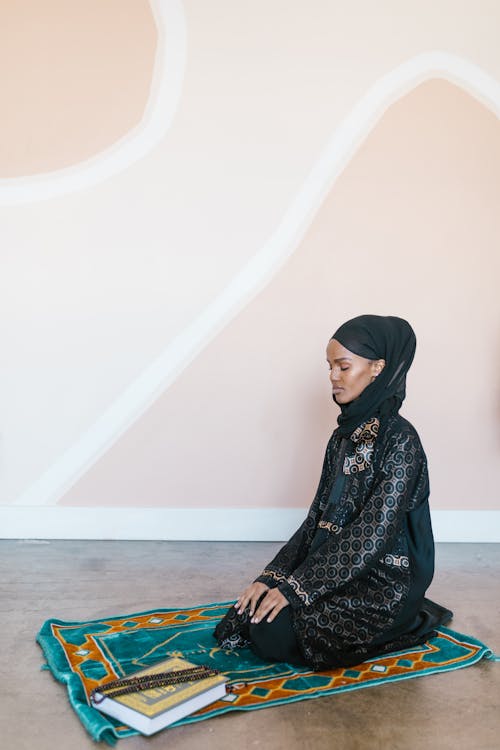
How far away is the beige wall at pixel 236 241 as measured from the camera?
3637 millimetres

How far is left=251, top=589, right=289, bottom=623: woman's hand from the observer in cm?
200

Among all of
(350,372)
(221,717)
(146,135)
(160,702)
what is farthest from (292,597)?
(146,135)

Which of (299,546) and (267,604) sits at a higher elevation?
(299,546)

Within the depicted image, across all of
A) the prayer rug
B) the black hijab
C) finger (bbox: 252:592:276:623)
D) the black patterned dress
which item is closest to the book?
the prayer rug

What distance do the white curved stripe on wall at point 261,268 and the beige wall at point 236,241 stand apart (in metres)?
0.01

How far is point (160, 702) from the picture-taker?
1690 millimetres

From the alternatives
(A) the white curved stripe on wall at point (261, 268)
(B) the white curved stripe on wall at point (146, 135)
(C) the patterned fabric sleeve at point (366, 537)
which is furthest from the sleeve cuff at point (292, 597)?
(B) the white curved stripe on wall at point (146, 135)

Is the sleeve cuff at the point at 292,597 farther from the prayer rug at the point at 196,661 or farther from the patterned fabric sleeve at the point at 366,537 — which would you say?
the prayer rug at the point at 196,661

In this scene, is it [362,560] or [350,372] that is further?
[350,372]

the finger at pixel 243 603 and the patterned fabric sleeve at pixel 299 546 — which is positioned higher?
the patterned fabric sleeve at pixel 299 546

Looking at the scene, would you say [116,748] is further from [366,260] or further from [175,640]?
[366,260]

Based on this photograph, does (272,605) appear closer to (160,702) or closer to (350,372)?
(160,702)

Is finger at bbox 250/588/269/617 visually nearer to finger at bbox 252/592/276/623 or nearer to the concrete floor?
finger at bbox 252/592/276/623

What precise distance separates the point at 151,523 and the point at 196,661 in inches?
65.2
